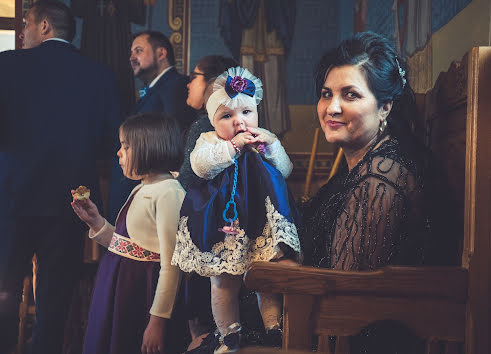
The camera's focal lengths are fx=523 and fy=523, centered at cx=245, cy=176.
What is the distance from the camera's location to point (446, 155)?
1692 mm

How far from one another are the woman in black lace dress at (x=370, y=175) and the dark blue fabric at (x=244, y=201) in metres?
0.16

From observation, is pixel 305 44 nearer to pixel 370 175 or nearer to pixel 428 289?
pixel 370 175

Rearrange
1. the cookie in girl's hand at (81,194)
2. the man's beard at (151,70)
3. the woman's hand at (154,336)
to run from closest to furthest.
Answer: the woman's hand at (154,336)
the cookie in girl's hand at (81,194)
the man's beard at (151,70)

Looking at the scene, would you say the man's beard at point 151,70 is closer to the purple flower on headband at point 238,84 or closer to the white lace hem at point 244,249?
the purple flower on headband at point 238,84

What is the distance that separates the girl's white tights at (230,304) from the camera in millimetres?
1741

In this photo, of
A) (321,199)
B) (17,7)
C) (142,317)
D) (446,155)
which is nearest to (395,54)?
(446,155)

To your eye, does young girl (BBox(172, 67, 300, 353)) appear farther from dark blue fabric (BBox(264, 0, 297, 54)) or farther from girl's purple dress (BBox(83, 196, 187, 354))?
dark blue fabric (BBox(264, 0, 297, 54))

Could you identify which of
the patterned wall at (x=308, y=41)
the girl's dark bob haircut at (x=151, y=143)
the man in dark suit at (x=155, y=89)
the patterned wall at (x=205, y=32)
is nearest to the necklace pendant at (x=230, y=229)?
the girl's dark bob haircut at (x=151, y=143)

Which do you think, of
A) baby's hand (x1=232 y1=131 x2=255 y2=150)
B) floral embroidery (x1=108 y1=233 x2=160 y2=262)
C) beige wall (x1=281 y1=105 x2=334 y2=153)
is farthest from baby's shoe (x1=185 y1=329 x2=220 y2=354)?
beige wall (x1=281 y1=105 x2=334 y2=153)

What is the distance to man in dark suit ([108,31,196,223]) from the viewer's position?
3.79 meters

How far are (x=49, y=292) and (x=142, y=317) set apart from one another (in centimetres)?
86

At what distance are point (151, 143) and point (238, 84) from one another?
2.16 feet

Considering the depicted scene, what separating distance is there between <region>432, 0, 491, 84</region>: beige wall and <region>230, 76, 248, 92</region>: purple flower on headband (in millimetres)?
865

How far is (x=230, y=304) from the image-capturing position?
177 centimetres
